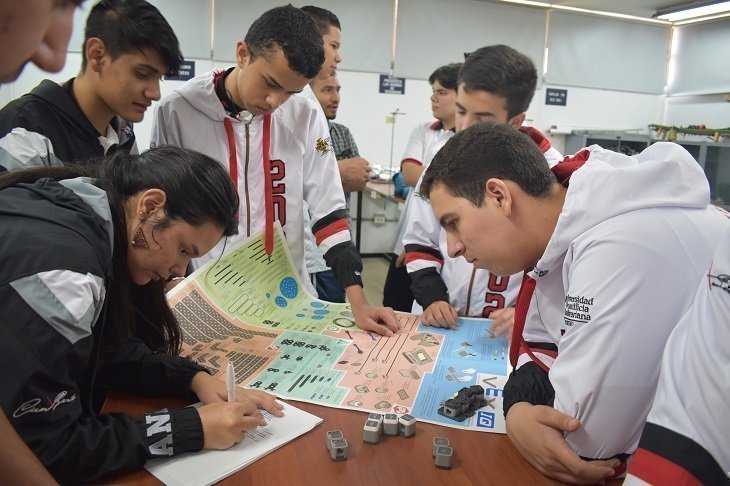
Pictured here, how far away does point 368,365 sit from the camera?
122cm

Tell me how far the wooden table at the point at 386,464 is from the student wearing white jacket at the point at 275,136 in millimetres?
503

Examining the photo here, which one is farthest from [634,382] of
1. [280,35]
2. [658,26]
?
[658,26]

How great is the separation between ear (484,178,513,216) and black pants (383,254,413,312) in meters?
1.25

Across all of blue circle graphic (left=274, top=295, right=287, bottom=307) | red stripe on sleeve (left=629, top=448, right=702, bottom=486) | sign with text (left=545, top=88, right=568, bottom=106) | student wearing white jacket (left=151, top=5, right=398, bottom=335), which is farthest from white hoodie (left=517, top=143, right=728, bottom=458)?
sign with text (left=545, top=88, right=568, bottom=106)

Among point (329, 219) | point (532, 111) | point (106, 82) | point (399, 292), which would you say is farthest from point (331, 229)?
point (532, 111)

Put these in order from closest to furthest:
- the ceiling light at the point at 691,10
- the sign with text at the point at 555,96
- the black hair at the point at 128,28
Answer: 1. the black hair at the point at 128,28
2. the ceiling light at the point at 691,10
3. the sign with text at the point at 555,96

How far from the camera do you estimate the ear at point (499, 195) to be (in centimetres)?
109

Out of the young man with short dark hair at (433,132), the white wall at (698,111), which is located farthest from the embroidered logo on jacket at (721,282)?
the white wall at (698,111)

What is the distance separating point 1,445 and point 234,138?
47.8 inches

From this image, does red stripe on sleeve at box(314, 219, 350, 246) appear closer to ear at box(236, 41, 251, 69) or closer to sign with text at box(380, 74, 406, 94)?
ear at box(236, 41, 251, 69)

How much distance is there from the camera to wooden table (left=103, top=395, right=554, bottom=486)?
833 millimetres

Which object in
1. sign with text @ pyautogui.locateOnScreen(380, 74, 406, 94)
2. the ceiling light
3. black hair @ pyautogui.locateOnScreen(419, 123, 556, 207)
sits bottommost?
black hair @ pyautogui.locateOnScreen(419, 123, 556, 207)

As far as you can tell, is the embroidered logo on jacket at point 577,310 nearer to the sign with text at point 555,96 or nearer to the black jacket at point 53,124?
the black jacket at point 53,124

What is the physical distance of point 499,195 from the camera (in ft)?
3.59
